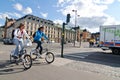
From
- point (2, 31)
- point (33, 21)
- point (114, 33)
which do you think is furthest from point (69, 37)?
point (114, 33)

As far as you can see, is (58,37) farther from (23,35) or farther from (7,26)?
(23,35)

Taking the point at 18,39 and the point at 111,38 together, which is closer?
the point at 18,39

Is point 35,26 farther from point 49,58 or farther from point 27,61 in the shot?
point 27,61

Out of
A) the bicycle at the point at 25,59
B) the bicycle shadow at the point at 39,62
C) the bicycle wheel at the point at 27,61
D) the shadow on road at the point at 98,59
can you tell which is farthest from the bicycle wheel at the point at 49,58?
the shadow on road at the point at 98,59

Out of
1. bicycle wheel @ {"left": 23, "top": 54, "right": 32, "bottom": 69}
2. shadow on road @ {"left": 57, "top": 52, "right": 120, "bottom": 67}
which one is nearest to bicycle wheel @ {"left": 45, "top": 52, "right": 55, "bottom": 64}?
bicycle wheel @ {"left": 23, "top": 54, "right": 32, "bottom": 69}

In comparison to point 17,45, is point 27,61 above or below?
below

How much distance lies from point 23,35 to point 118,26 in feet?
46.8

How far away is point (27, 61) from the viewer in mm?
7871

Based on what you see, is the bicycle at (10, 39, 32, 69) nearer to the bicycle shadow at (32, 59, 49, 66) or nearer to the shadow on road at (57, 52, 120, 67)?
the bicycle shadow at (32, 59, 49, 66)

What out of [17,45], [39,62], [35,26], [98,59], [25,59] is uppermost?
[35,26]

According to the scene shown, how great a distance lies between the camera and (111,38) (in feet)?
67.3

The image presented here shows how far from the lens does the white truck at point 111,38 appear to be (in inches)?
778

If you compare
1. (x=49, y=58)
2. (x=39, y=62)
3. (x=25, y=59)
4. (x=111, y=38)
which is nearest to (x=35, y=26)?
(x=111, y=38)

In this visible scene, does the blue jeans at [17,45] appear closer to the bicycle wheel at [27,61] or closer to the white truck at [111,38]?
the bicycle wheel at [27,61]
